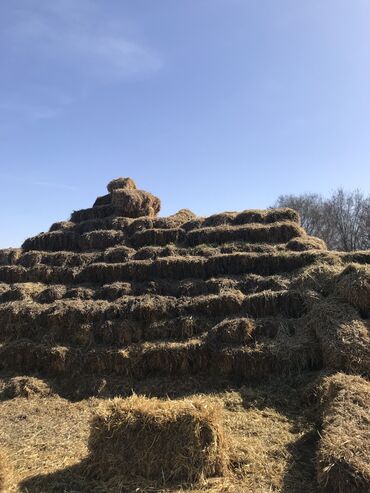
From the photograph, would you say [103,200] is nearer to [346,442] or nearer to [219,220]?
[219,220]

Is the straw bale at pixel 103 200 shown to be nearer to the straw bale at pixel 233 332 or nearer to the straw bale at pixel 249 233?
the straw bale at pixel 249 233

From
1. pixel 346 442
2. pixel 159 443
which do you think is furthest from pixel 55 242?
pixel 346 442

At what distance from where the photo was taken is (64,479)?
5918 mm

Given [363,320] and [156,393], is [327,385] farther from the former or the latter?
[156,393]

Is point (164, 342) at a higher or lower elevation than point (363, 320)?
lower

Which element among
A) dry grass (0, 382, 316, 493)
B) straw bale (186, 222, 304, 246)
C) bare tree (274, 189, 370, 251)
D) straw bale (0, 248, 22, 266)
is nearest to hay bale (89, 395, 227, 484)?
dry grass (0, 382, 316, 493)

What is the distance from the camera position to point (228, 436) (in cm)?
650

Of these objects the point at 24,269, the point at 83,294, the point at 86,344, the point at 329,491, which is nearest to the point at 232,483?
the point at 329,491

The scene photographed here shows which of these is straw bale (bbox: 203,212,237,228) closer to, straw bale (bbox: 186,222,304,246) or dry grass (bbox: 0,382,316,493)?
straw bale (bbox: 186,222,304,246)

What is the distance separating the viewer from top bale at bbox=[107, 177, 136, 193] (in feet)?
62.4

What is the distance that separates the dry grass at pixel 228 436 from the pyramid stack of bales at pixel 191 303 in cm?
113

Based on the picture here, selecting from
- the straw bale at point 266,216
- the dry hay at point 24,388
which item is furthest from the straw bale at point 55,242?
the dry hay at point 24,388

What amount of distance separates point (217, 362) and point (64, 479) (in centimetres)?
468

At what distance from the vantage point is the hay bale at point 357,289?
9914 mm
